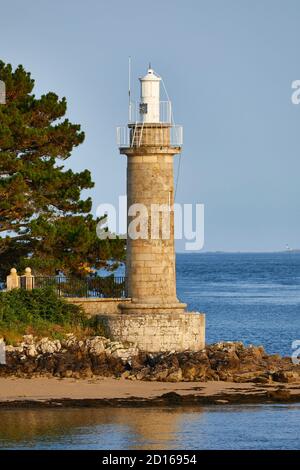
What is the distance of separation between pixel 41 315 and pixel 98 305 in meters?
1.76

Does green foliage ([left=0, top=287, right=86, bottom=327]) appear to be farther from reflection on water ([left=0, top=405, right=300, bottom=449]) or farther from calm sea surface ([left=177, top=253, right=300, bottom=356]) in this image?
calm sea surface ([left=177, top=253, right=300, bottom=356])

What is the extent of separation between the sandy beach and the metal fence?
187 inches

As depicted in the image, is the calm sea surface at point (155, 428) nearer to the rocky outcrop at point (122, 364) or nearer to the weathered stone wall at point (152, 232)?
the rocky outcrop at point (122, 364)

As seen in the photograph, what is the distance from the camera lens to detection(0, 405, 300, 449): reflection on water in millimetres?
36094

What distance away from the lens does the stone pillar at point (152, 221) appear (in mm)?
45406

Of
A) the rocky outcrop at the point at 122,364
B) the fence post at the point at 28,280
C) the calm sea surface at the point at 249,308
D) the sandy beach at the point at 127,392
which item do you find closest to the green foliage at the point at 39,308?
the fence post at the point at 28,280

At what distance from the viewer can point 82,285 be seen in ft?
157

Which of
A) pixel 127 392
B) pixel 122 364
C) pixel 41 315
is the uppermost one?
pixel 41 315

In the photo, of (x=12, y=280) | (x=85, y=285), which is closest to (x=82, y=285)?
(x=85, y=285)

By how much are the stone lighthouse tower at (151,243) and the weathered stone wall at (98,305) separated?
1.17ft

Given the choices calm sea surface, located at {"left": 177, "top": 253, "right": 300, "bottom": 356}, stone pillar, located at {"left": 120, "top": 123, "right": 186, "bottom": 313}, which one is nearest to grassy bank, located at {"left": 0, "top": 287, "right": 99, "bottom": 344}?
stone pillar, located at {"left": 120, "top": 123, "right": 186, "bottom": 313}

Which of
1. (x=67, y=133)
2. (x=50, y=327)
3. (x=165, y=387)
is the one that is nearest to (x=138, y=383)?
(x=165, y=387)

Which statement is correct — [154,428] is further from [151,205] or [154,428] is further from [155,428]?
[151,205]

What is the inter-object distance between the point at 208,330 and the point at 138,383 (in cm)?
2735
